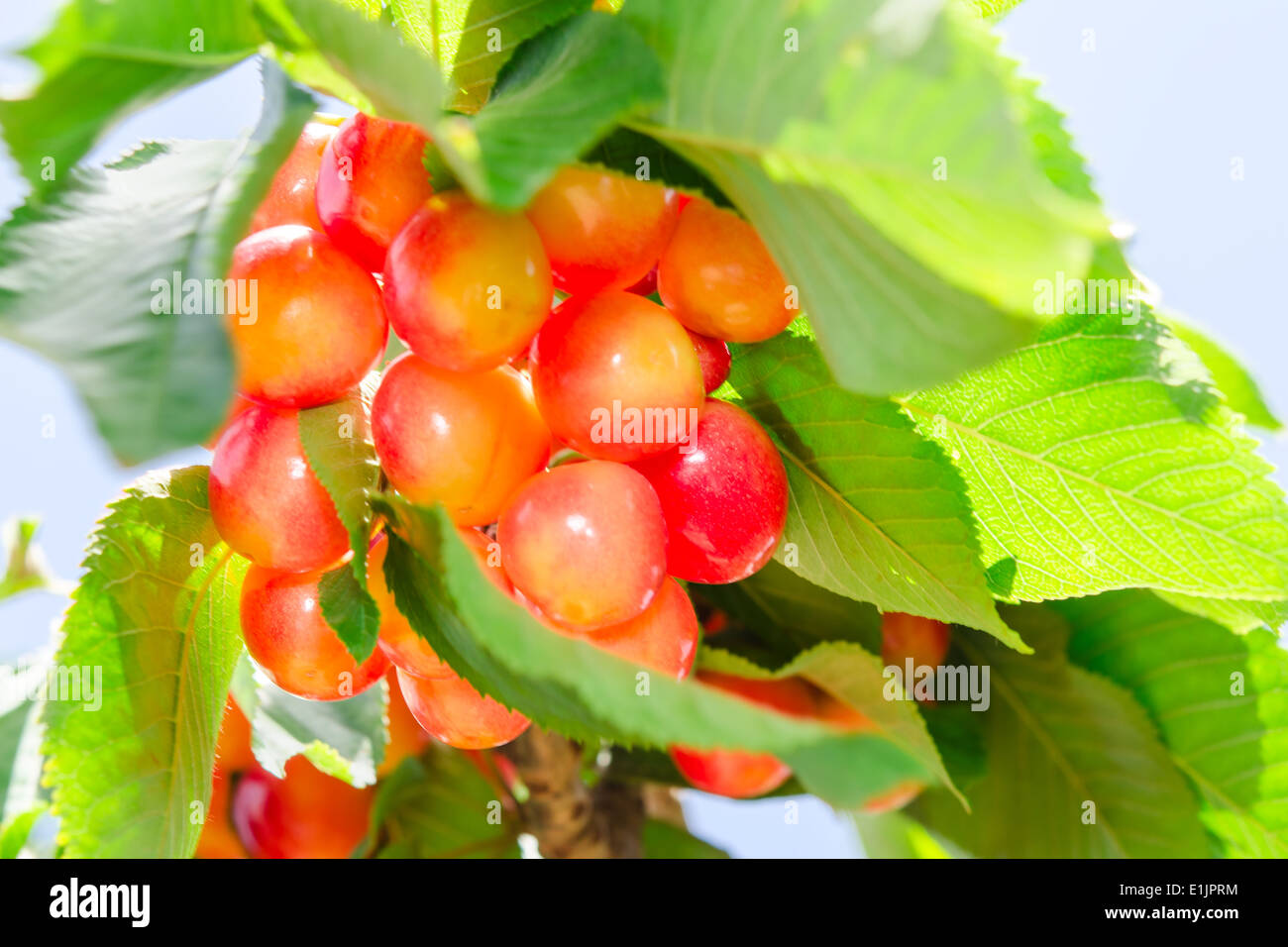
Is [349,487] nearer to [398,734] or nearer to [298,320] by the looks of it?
[298,320]

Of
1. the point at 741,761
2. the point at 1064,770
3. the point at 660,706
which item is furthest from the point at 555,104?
the point at 1064,770

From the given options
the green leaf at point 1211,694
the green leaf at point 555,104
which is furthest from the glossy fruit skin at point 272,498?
the green leaf at point 1211,694

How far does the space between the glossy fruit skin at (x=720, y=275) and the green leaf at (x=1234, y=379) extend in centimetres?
24

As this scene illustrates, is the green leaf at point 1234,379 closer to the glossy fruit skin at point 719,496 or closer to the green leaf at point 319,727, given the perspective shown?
the glossy fruit skin at point 719,496

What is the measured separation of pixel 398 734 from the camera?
22.5 inches

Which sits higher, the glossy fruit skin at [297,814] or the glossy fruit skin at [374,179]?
the glossy fruit skin at [374,179]

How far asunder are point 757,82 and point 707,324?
82mm

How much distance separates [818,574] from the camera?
0.33 m

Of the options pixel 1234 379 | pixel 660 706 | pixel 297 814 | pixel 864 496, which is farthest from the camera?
pixel 297 814

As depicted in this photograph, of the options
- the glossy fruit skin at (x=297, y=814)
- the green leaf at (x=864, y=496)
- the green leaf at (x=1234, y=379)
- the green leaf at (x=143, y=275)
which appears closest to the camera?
the green leaf at (x=143, y=275)

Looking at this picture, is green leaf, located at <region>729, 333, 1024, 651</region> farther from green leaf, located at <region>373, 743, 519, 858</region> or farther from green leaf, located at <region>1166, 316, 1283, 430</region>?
green leaf, located at <region>373, 743, 519, 858</region>

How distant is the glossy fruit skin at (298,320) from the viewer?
0.89ft

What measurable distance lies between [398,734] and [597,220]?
0.39 m
